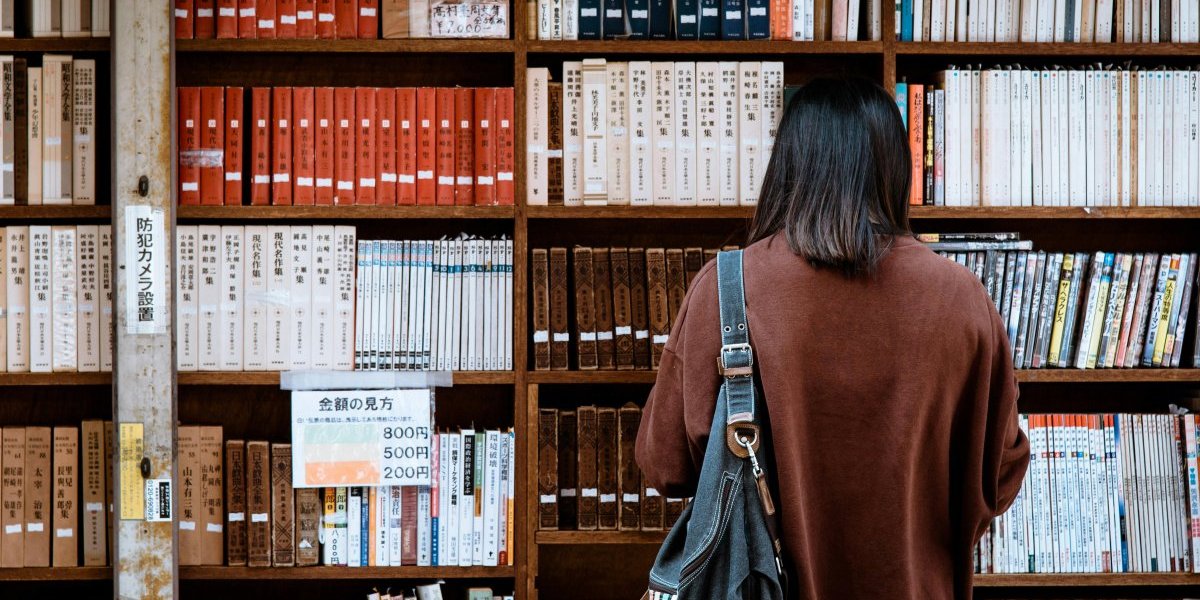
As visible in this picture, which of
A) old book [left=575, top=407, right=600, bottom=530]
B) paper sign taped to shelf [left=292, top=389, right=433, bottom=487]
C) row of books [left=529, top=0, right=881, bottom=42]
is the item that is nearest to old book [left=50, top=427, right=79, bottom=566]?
paper sign taped to shelf [left=292, top=389, right=433, bottom=487]

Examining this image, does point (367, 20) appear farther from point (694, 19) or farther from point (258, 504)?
point (258, 504)

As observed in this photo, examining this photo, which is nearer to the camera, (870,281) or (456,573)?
(870,281)

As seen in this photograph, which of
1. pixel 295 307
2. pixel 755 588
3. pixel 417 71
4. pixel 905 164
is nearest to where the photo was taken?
pixel 755 588

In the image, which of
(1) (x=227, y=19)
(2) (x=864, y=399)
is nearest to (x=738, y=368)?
(2) (x=864, y=399)

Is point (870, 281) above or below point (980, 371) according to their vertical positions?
above

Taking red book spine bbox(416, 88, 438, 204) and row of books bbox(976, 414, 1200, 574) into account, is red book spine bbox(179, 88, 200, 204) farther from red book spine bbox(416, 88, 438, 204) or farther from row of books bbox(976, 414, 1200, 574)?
→ row of books bbox(976, 414, 1200, 574)

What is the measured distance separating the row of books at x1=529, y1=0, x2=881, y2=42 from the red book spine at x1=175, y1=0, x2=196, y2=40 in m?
0.75

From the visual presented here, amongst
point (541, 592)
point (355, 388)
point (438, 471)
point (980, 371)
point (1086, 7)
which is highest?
point (1086, 7)

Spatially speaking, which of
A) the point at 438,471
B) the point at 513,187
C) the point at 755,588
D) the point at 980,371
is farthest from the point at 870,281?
the point at 438,471

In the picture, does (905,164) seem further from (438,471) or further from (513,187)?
(438,471)

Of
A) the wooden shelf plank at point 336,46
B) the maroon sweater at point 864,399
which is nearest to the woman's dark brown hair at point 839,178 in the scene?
the maroon sweater at point 864,399

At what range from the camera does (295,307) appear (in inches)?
80.8

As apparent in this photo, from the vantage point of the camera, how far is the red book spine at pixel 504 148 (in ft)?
6.81

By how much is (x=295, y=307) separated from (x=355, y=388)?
0.22 m
